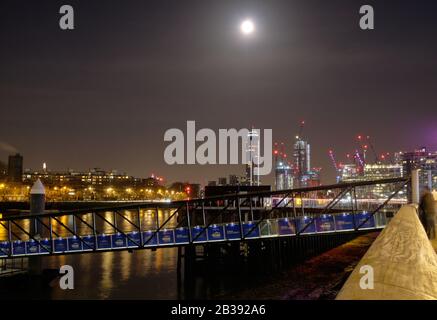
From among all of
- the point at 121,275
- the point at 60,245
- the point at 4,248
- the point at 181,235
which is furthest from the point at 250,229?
the point at 121,275

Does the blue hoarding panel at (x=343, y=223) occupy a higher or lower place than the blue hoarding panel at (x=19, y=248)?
higher

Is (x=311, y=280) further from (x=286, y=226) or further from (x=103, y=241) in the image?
(x=103, y=241)

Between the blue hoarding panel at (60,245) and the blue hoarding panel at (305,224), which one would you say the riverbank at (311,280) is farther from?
the blue hoarding panel at (60,245)

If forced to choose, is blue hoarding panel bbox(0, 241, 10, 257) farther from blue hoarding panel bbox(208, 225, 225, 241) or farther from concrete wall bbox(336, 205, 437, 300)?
concrete wall bbox(336, 205, 437, 300)

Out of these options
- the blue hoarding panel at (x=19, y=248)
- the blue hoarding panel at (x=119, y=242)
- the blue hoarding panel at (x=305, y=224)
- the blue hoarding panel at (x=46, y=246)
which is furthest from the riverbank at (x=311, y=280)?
the blue hoarding panel at (x=19, y=248)

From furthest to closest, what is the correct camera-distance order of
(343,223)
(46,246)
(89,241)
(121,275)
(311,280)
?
1. (121,275)
2. (311,280)
3. (46,246)
4. (89,241)
5. (343,223)

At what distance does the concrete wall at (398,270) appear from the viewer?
13.7 ft

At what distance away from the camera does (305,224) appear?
29984mm

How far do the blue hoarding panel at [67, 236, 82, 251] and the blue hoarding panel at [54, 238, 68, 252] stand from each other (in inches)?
10.6

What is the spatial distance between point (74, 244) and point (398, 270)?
107ft

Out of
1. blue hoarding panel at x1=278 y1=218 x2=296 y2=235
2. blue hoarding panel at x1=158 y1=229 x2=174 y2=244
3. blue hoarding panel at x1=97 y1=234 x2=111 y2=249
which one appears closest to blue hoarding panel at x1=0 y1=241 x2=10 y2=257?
blue hoarding panel at x1=97 y1=234 x2=111 y2=249

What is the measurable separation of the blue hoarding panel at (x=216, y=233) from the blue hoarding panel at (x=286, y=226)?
3.57 meters

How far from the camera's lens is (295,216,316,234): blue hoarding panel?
29.7 metres

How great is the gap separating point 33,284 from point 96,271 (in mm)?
12477
